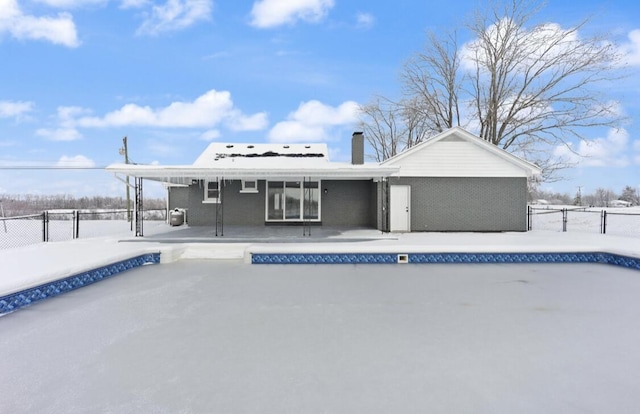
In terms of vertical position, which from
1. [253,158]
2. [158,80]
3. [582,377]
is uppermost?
[158,80]

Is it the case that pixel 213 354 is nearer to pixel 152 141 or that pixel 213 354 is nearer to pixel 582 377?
pixel 582 377

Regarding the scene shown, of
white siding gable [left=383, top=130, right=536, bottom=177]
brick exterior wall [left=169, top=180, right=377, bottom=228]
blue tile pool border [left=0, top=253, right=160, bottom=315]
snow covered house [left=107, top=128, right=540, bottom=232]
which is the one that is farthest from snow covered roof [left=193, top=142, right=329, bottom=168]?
blue tile pool border [left=0, top=253, right=160, bottom=315]

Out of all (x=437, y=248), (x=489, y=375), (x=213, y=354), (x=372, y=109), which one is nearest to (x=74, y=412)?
(x=213, y=354)

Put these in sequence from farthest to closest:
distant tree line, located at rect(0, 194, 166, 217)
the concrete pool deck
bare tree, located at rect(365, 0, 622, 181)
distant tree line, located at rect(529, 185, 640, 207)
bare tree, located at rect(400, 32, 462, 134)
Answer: distant tree line, located at rect(529, 185, 640, 207)
distant tree line, located at rect(0, 194, 166, 217)
bare tree, located at rect(400, 32, 462, 134)
bare tree, located at rect(365, 0, 622, 181)
the concrete pool deck

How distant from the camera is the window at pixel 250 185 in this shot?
14.6m

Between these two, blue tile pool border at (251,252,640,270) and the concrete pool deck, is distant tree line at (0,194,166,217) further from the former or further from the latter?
blue tile pool border at (251,252,640,270)

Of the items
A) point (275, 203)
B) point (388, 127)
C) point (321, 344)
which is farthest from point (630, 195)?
point (321, 344)

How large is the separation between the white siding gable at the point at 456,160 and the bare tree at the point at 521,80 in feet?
28.3

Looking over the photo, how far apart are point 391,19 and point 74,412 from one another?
1938 centimetres

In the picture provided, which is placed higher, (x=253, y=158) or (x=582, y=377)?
(x=253, y=158)

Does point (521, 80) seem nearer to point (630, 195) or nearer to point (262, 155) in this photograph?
point (262, 155)

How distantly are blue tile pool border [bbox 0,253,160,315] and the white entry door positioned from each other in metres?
8.42

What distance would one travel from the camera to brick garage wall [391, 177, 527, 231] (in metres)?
13.3

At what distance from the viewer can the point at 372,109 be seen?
30.7 metres
